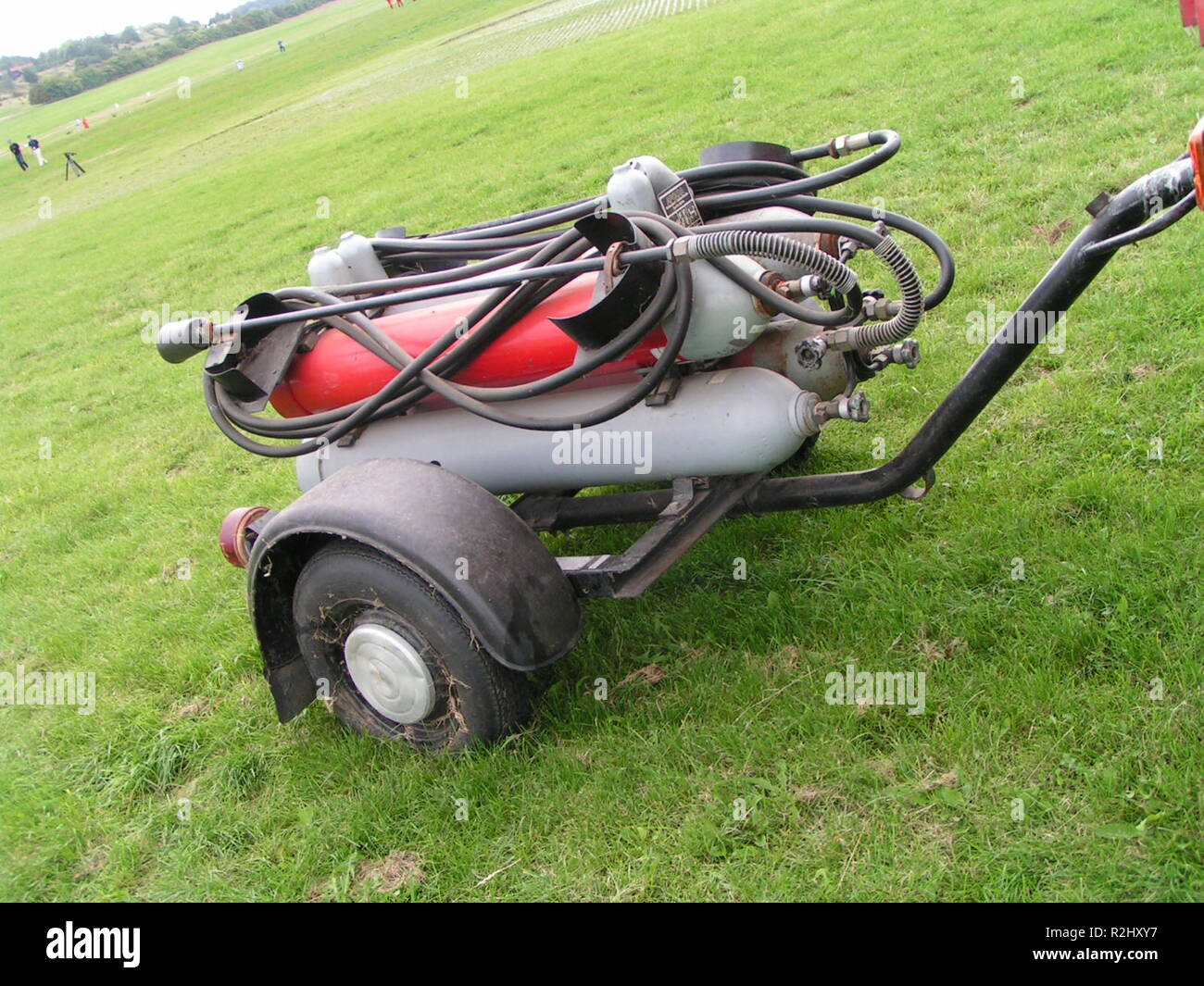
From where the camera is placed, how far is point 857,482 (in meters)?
2.99

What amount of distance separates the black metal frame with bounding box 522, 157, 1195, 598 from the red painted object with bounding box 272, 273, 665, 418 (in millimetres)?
475

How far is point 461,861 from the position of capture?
8.73 feet

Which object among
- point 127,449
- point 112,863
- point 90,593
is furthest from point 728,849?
point 127,449

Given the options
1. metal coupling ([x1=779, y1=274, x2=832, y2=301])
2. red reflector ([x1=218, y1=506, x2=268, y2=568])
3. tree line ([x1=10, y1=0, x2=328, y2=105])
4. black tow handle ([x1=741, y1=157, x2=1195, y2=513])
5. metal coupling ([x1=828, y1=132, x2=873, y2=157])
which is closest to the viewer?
black tow handle ([x1=741, y1=157, x2=1195, y2=513])

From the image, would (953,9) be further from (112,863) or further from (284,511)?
(112,863)

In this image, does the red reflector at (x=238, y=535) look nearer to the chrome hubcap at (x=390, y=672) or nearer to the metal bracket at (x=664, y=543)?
the chrome hubcap at (x=390, y=672)

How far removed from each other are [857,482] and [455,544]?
49.4 inches

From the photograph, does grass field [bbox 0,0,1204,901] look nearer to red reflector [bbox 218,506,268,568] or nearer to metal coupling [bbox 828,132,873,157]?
red reflector [bbox 218,506,268,568]

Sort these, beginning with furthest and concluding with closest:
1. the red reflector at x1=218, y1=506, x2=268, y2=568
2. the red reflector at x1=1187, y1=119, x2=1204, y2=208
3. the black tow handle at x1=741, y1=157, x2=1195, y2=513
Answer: the red reflector at x1=218, y1=506, x2=268, y2=568
the black tow handle at x1=741, y1=157, x2=1195, y2=513
the red reflector at x1=1187, y1=119, x2=1204, y2=208

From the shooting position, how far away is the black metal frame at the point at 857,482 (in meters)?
2.30

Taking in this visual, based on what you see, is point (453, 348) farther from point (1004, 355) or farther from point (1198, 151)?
point (1198, 151)

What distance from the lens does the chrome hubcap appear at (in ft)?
9.34

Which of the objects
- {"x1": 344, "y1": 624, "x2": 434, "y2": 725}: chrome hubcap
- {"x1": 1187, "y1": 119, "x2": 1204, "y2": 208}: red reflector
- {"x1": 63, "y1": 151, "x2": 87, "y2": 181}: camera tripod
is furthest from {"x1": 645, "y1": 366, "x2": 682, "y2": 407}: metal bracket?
{"x1": 63, "y1": 151, "x2": 87, "y2": 181}: camera tripod

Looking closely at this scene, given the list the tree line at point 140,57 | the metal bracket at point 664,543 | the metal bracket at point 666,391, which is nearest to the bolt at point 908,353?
the metal bracket at point 664,543
